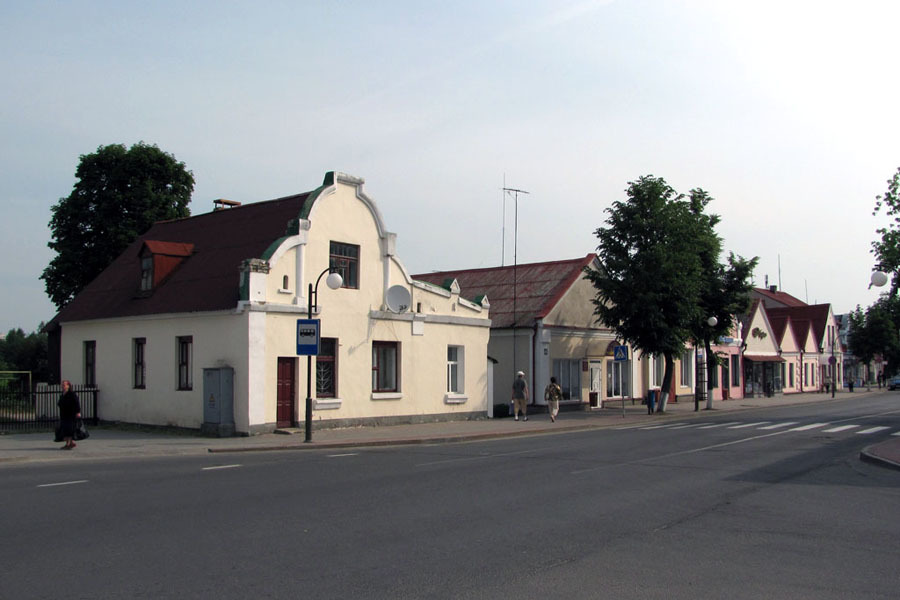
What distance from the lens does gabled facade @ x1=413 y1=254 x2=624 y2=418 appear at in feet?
117

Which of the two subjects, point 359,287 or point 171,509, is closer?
point 171,509

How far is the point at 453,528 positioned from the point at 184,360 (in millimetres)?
17216

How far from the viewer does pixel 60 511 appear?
10.5 metres

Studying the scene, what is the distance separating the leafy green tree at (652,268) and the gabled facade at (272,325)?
7404 mm

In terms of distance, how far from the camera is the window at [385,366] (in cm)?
2695

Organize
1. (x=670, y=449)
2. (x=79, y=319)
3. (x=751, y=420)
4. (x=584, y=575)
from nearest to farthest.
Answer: (x=584, y=575) < (x=670, y=449) < (x=79, y=319) < (x=751, y=420)

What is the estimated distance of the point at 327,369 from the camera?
82.5 feet

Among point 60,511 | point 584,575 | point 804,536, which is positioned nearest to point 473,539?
point 584,575

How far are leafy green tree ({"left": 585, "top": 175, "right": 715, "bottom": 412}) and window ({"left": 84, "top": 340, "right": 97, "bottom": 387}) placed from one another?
1957cm

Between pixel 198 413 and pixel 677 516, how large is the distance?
54.7ft

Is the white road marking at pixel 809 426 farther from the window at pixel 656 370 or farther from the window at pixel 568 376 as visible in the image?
the window at pixel 656 370

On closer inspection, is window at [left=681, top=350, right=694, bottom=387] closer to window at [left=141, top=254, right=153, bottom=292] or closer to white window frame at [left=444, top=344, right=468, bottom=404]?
white window frame at [left=444, top=344, right=468, bottom=404]

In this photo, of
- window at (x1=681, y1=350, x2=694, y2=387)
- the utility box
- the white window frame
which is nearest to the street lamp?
the white window frame

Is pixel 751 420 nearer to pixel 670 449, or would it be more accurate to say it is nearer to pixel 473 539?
pixel 670 449
